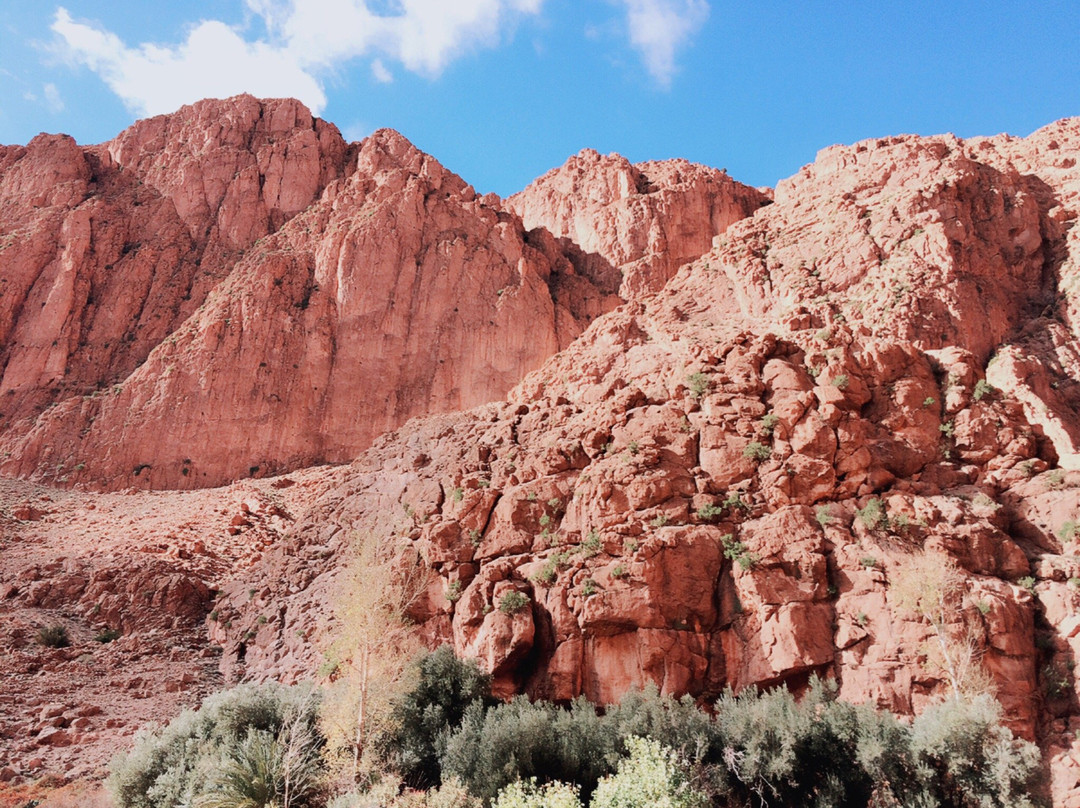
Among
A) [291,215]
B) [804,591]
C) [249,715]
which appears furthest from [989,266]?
[291,215]

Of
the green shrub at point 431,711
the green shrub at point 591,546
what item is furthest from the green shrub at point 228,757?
the green shrub at point 591,546

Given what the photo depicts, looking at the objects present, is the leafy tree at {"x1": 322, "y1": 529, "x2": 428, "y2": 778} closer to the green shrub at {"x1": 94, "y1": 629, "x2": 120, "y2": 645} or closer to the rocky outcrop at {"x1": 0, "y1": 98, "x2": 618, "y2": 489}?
the green shrub at {"x1": 94, "y1": 629, "x2": 120, "y2": 645}

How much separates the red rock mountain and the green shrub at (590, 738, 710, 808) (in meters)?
3.57

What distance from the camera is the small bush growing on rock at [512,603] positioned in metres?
19.8

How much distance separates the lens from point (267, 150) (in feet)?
180

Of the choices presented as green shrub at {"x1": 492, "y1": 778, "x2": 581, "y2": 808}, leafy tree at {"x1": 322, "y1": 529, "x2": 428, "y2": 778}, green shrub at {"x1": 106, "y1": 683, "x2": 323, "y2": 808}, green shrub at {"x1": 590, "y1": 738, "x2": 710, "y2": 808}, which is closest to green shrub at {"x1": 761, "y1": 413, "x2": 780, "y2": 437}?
green shrub at {"x1": 590, "y1": 738, "x2": 710, "y2": 808}

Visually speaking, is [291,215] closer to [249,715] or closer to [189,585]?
[189,585]

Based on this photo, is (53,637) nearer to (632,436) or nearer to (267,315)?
(632,436)

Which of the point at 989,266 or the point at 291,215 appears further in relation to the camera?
the point at 291,215

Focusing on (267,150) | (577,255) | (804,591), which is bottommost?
(804,591)

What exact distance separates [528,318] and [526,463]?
2105 centimetres

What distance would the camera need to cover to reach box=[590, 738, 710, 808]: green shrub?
13969 millimetres

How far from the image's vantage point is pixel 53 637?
23.2 m

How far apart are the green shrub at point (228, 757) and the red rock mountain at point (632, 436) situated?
10.5ft
